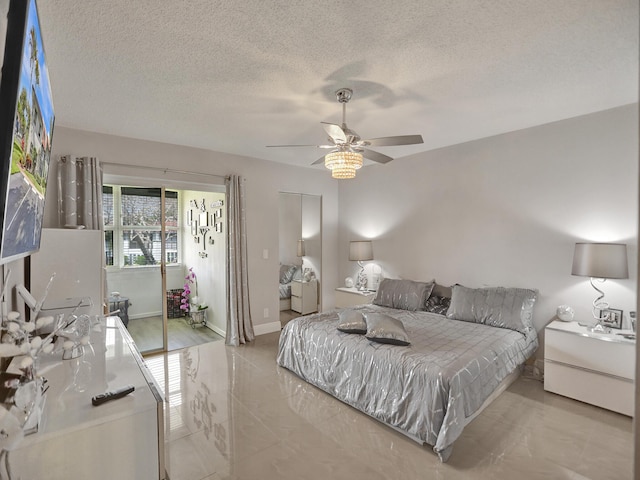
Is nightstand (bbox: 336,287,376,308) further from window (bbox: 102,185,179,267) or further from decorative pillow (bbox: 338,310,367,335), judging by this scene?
window (bbox: 102,185,179,267)

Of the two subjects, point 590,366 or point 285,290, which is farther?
point 285,290

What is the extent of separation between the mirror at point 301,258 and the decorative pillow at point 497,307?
244 centimetres

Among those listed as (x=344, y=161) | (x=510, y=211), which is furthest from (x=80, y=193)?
(x=510, y=211)

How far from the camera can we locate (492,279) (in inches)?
144

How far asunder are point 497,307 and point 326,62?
109 inches

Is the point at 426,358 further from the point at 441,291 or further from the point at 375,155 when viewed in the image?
the point at 441,291

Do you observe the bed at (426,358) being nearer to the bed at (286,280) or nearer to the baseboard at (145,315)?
the bed at (286,280)

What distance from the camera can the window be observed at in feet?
12.7

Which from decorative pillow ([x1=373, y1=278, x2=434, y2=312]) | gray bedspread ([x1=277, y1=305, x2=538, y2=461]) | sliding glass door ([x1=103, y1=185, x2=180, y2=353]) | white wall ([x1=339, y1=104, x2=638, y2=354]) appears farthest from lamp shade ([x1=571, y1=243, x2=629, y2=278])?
sliding glass door ([x1=103, y1=185, x2=180, y2=353])

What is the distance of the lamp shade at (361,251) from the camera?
4766 millimetres

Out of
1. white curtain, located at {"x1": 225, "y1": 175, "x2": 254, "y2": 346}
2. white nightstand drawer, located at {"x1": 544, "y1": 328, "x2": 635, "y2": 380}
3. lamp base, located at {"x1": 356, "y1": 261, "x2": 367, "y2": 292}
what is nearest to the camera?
white nightstand drawer, located at {"x1": 544, "y1": 328, "x2": 635, "y2": 380}

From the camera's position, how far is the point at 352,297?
4777 millimetres

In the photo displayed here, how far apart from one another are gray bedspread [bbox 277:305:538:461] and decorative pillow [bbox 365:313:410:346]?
0.06 metres

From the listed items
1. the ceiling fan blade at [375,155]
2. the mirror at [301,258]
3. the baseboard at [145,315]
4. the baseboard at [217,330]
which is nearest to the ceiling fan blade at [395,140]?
the ceiling fan blade at [375,155]
